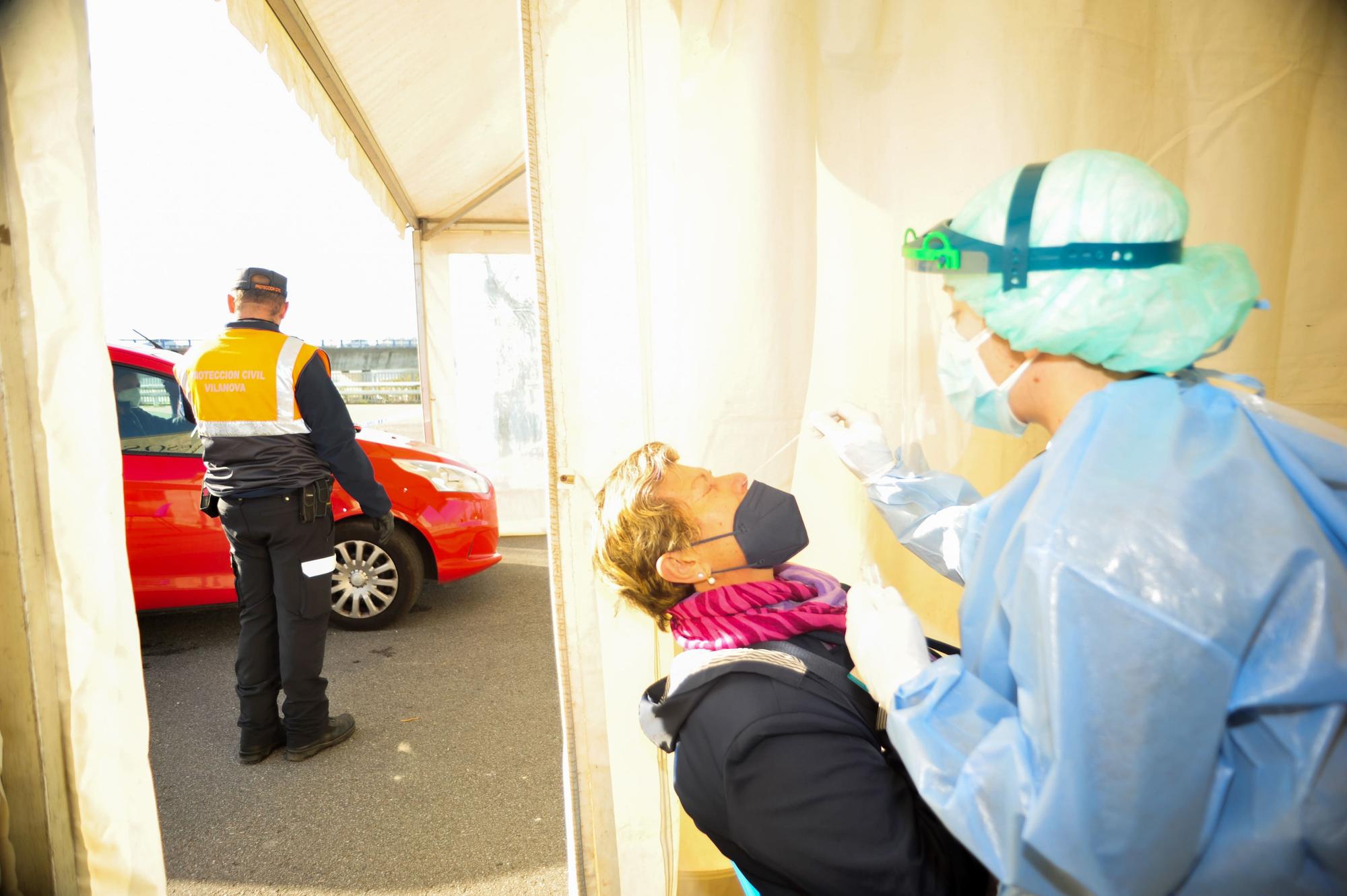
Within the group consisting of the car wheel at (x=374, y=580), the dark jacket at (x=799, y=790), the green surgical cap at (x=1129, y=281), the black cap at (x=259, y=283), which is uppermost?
the black cap at (x=259, y=283)

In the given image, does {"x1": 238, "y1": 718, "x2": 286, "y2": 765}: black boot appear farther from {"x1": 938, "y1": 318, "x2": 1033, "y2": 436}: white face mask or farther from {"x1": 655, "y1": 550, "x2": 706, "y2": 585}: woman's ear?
{"x1": 938, "y1": 318, "x2": 1033, "y2": 436}: white face mask

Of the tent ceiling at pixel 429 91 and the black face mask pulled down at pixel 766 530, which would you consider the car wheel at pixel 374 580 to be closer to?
the tent ceiling at pixel 429 91

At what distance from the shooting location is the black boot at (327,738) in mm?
3025

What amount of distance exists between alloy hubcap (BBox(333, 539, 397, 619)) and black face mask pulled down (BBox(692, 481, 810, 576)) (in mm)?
3544

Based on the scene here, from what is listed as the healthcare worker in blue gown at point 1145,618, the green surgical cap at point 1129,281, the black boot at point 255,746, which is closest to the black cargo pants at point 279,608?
the black boot at point 255,746

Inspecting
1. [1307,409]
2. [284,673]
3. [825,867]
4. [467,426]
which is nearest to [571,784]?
[825,867]

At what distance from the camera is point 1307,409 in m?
2.06

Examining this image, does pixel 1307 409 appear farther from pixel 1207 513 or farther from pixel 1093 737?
pixel 1093 737

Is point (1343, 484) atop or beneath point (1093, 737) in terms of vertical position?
atop

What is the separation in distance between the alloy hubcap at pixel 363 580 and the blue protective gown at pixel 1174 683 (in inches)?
166

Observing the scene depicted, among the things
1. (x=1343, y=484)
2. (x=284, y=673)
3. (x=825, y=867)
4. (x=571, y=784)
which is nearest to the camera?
(x=1343, y=484)

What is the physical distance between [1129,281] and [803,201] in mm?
854

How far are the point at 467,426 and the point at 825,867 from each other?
6177 mm

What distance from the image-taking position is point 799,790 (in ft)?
3.47
